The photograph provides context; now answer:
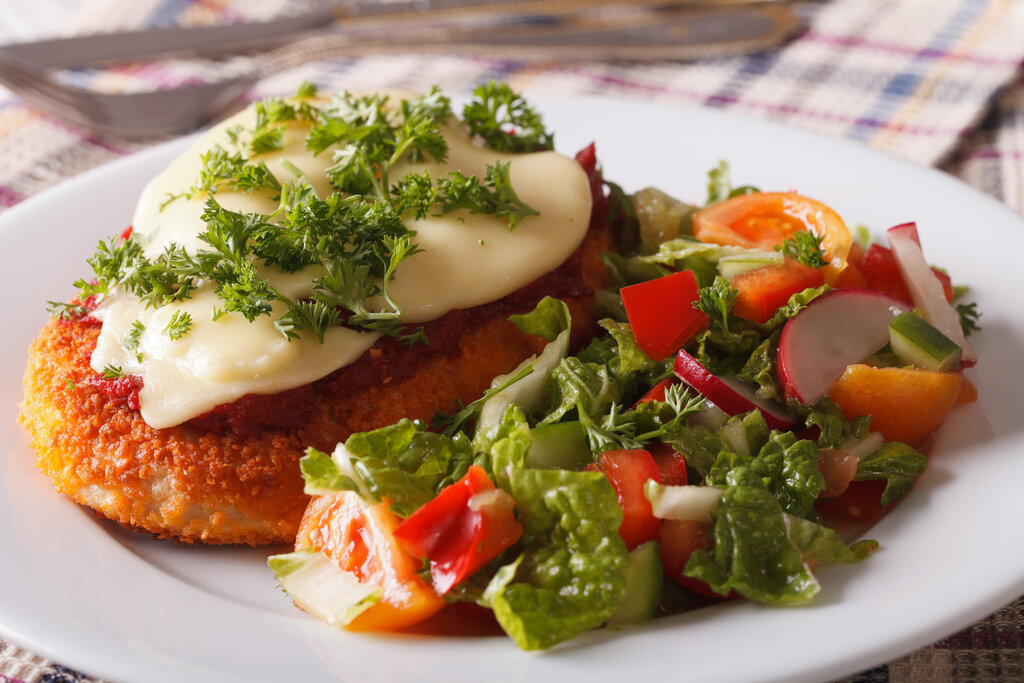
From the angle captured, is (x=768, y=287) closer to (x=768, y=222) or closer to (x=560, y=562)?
(x=768, y=222)

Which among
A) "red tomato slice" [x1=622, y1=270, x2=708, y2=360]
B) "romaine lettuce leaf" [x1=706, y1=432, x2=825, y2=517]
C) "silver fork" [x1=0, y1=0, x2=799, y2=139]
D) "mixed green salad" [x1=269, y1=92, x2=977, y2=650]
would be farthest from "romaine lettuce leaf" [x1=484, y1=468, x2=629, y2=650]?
"silver fork" [x1=0, y1=0, x2=799, y2=139]

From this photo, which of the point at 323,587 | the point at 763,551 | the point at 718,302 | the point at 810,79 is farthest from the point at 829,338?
the point at 810,79

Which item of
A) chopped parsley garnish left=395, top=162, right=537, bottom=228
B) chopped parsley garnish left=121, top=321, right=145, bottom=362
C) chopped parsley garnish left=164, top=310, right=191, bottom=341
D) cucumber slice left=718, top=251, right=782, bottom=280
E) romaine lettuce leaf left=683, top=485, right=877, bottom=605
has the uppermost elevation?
chopped parsley garnish left=395, top=162, right=537, bottom=228

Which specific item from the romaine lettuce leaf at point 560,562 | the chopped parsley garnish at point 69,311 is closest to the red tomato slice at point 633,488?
the romaine lettuce leaf at point 560,562

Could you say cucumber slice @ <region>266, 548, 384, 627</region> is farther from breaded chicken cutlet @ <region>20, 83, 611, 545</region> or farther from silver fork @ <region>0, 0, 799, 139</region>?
silver fork @ <region>0, 0, 799, 139</region>

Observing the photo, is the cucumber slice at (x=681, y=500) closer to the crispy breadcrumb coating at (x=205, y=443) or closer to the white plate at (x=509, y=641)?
the white plate at (x=509, y=641)

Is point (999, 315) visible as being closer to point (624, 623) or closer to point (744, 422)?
point (744, 422)
